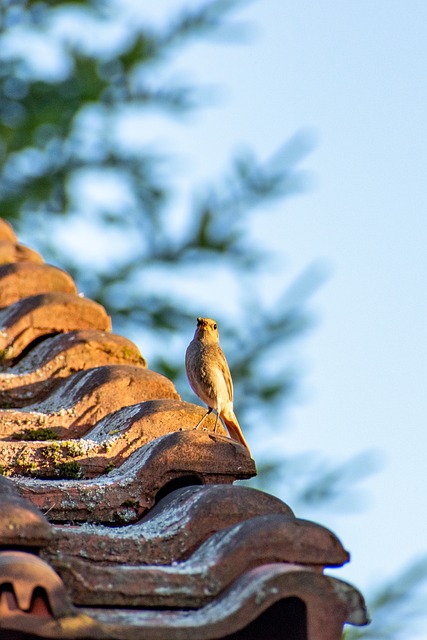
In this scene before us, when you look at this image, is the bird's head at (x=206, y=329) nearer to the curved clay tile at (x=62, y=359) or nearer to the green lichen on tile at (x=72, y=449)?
the curved clay tile at (x=62, y=359)

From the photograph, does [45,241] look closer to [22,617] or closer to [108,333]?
[108,333]

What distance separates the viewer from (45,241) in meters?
10.4

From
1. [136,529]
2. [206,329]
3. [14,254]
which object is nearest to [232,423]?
[206,329]

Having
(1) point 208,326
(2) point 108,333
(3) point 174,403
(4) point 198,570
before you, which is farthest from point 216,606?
(1) point 208,326

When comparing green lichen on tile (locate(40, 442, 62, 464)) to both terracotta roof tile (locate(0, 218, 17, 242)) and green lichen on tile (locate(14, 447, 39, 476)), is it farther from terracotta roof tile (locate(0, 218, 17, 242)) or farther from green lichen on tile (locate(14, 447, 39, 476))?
terracotta roof tile (locate(0, 218, 17, 242))

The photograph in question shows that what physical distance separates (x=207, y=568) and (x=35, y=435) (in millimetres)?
1083

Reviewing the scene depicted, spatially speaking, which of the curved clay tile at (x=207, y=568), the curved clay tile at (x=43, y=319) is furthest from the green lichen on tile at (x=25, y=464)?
the curved clay tile at (x=43, y=319)

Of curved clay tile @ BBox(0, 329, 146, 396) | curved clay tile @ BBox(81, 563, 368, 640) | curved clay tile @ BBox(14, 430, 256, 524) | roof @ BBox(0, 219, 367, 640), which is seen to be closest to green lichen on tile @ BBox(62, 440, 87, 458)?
roof @ BBox(0, 219, 367, 640)

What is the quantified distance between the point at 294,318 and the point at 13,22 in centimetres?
387

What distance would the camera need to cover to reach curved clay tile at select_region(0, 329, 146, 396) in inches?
135

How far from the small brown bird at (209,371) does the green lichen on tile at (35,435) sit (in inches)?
48.4

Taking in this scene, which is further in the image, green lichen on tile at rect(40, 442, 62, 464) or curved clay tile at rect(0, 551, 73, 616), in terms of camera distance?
green lichen on tile at rect(40, 442, 62, 464)

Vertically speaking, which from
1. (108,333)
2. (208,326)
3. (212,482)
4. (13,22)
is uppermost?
(13,22)

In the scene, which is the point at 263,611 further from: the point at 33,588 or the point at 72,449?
the point at 72,449
